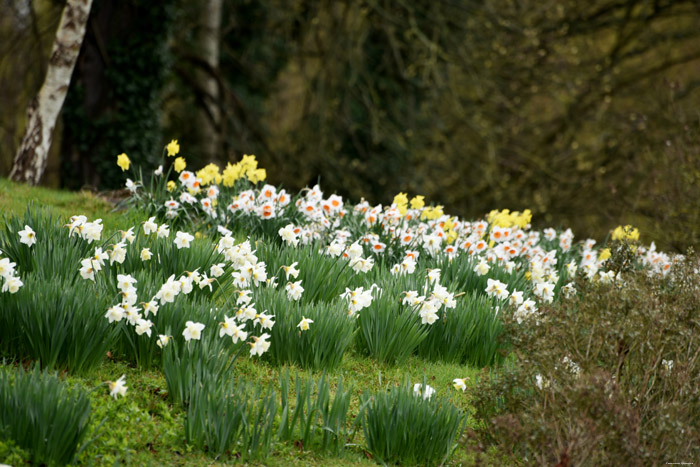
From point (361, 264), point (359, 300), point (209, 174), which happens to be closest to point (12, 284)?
point (359, 300)

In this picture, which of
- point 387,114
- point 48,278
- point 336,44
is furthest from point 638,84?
point 48,278

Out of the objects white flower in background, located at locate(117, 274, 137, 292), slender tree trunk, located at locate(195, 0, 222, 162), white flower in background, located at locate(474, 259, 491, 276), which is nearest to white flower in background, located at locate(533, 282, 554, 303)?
white flower in background, located at locate(474, 259, 491, 276)

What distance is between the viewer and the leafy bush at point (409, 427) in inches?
136

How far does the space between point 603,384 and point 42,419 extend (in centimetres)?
221

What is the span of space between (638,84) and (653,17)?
Result: 4.90ft

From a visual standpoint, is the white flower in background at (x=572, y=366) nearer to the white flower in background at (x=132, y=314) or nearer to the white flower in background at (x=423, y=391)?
the white flower in background at (x=423, y=391)

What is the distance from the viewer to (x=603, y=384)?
10.4 ft

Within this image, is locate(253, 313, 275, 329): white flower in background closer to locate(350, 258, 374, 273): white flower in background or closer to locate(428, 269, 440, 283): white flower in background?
locate(350, 258, 374, 273): white flower in background

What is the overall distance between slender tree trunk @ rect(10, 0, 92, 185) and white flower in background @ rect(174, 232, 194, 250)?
3.92 meters

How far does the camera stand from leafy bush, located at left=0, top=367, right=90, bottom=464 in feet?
9.51

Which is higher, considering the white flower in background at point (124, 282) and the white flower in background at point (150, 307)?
the white flower in background at point (124, 282)

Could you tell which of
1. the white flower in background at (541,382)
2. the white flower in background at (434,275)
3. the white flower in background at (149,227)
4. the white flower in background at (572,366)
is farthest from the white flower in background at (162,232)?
the white flower in background at (572,366)

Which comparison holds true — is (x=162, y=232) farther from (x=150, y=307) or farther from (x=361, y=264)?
(x=361, y=264)

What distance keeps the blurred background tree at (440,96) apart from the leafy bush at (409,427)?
8.39 meters
